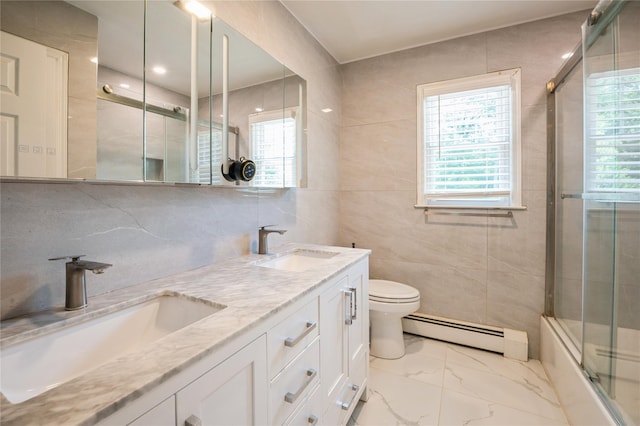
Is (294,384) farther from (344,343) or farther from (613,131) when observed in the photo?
(613,131)

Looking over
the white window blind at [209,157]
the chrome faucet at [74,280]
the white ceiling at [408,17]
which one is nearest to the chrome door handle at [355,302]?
the white window blind at [209,157]

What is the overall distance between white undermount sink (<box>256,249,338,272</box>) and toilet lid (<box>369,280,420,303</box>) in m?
0.63

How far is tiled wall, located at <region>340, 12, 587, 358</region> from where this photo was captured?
211cm

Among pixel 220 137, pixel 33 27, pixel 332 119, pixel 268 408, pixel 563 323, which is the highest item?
pixel 332 119

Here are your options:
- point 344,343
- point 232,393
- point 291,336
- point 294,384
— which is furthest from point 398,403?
point 232,393

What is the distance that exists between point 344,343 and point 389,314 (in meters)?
0.79

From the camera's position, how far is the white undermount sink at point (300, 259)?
167cm

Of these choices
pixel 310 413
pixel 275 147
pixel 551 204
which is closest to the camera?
pixel 310 413

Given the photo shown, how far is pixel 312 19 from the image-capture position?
209cm

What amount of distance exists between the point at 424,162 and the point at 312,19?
139 centimetres

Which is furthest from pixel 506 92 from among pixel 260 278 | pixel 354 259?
pixel 260 278

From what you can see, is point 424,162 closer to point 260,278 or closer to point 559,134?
point 559,134

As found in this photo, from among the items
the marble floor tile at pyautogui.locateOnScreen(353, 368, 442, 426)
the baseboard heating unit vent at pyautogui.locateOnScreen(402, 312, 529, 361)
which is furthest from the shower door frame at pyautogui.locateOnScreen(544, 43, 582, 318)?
the marble floor tile at pyautogui.locateOnScreen(353, 368, 442, 426)

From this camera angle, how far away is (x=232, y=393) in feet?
2.35
